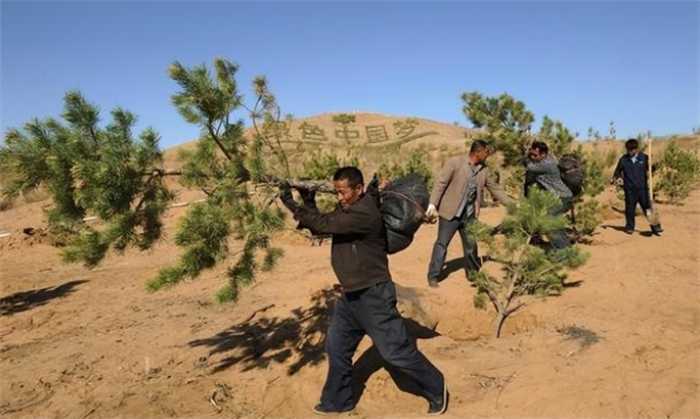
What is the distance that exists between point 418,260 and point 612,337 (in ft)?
12.2

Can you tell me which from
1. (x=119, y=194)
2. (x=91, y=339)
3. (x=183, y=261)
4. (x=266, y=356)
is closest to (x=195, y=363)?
(x=266, y=356)

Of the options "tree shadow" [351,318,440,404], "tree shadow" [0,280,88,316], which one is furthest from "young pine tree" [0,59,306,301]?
"tree shadow" [0,280,88,316]

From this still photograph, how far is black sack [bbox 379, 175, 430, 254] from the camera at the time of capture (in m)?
3.85

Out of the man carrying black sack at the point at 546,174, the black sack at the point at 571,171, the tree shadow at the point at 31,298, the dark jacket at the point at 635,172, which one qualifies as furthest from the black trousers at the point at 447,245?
the tree shadow at the point at 31,298

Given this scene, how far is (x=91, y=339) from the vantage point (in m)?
5.90

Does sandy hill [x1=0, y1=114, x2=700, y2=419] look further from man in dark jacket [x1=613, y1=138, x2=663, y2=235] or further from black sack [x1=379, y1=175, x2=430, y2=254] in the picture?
black sack [x1=379, y1=175, x2=430, y2=254]

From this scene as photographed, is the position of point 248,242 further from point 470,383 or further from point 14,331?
point 14,331

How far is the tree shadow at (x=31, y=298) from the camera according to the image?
24.0 ft

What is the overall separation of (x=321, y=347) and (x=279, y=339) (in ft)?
1.79

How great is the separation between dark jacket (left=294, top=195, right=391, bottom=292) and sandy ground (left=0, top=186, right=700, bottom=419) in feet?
3.01

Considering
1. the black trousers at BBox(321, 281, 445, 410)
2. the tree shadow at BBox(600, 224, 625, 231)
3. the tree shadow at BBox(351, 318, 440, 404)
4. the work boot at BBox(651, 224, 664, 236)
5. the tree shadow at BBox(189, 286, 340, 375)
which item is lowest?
the tree shadow at BBox(351, 318, 440, 404)

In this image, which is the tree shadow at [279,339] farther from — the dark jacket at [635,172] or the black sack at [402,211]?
the dark jacket at [635,172]

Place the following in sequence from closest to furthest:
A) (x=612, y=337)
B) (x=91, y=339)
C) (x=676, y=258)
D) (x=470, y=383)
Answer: (x=470, y=383) < (x=612, y=337) < (x=91, y=339) < (x=676, y=258)

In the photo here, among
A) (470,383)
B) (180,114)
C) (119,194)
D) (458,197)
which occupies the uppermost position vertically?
(180,114)
